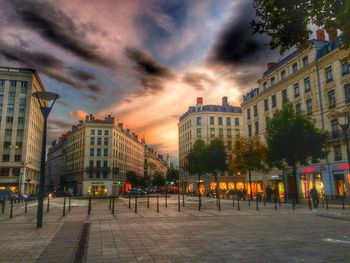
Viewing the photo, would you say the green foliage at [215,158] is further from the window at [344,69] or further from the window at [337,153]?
the window at [344,69]

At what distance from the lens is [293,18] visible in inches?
297

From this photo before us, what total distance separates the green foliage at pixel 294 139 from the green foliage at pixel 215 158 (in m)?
23.2

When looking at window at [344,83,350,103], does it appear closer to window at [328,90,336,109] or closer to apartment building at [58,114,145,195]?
window at [328,90,336,109]

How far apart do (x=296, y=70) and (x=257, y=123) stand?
12.8 m

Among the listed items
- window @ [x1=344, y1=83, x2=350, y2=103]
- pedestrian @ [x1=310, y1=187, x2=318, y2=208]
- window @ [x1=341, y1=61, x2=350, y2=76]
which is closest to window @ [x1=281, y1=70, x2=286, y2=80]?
window @ [x1=341, y1=61, x2=350, y2=76]

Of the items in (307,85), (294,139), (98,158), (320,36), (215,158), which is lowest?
(294,139)

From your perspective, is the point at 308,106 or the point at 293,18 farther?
the point at 308,106

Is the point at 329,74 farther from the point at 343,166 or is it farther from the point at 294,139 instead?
the point at 294,139

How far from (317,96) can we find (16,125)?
59147mm

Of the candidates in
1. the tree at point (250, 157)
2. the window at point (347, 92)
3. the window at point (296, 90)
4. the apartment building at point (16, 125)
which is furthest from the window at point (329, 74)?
the apartment building at point (16, 125)

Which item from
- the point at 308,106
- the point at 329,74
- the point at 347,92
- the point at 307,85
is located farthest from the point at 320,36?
the point at 347,92

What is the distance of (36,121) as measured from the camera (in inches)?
3049

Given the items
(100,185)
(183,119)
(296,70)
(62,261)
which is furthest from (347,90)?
(100,185)

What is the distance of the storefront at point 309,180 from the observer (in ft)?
130
